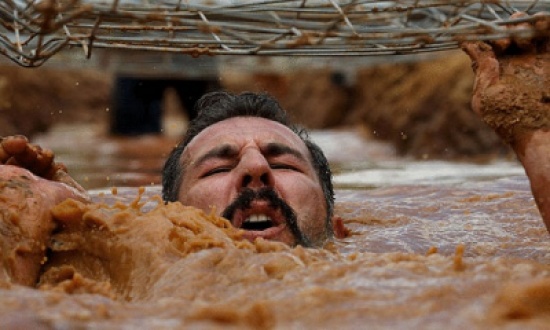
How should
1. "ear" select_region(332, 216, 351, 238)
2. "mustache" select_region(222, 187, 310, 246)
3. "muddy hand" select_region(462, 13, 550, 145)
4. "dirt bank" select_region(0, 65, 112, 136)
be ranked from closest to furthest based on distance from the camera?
"muddy hand" select_region(462, 13, 550, 145) → "mustache" select_region(222, 187, 310, 246) → "ear" select_region(332, 216, 351, 238) → "dirt bank" select_region(0, 65, 112, 136)

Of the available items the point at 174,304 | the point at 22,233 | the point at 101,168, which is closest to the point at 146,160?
the point at 101,168

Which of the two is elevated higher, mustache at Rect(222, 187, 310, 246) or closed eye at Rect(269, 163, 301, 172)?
closed eye at Rect(269, 163, 301, 172)

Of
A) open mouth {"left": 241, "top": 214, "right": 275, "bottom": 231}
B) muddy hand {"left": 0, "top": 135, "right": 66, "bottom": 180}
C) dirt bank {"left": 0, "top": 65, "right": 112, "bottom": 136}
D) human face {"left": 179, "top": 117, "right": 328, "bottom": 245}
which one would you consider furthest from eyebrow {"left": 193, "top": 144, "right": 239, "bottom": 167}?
dirt bank {"left": 0, "top": 65, "right": 112, "bottom": 136}

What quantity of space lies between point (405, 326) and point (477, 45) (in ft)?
4.58

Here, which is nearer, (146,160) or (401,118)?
(146,160)

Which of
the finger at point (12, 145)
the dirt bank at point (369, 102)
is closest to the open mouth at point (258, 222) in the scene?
the finger at point (12, 145)

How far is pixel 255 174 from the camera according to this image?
2990 mm

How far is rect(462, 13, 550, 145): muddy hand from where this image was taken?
94.0 inches

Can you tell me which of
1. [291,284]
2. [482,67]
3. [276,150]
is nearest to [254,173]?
[276,150]

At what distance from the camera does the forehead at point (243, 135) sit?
3.40 metres

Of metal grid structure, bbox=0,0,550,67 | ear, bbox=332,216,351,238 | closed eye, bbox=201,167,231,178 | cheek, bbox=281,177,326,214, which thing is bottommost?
ear, bbox=332,216,351,238

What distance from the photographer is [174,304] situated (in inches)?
64.4

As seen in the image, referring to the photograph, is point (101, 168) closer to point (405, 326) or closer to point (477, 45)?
point (477, 45)

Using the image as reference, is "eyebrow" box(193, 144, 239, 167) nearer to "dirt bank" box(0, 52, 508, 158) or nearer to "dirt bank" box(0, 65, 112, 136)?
"dirt bank" box(0, 52, 508, 158)
